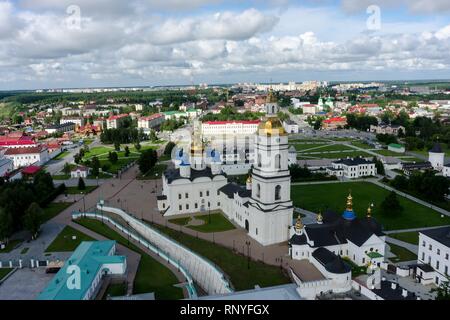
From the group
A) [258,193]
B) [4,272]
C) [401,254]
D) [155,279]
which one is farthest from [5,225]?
[401,254]

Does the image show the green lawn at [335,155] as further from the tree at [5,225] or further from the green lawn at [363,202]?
the tree at [5,225]

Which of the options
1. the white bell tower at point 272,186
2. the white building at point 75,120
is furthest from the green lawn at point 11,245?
the white building at point 75,120

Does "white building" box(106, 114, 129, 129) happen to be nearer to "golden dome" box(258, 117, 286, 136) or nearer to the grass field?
the grass field

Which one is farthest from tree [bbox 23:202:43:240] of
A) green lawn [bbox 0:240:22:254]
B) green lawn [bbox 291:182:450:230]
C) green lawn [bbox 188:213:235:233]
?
green lawn [bbox 291:182:450:230]

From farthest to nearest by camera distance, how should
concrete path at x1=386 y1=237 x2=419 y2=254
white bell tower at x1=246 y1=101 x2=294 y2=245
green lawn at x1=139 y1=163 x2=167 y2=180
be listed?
green lawn at x1=139 y1=163 x2=167 y2=180 < white bell tower at x1=246 y1=101 x2=294 y2=245 < concrete path at x1=386 y1=237 x2=419 y2=254

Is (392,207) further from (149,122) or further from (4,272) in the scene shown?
(149,122)
